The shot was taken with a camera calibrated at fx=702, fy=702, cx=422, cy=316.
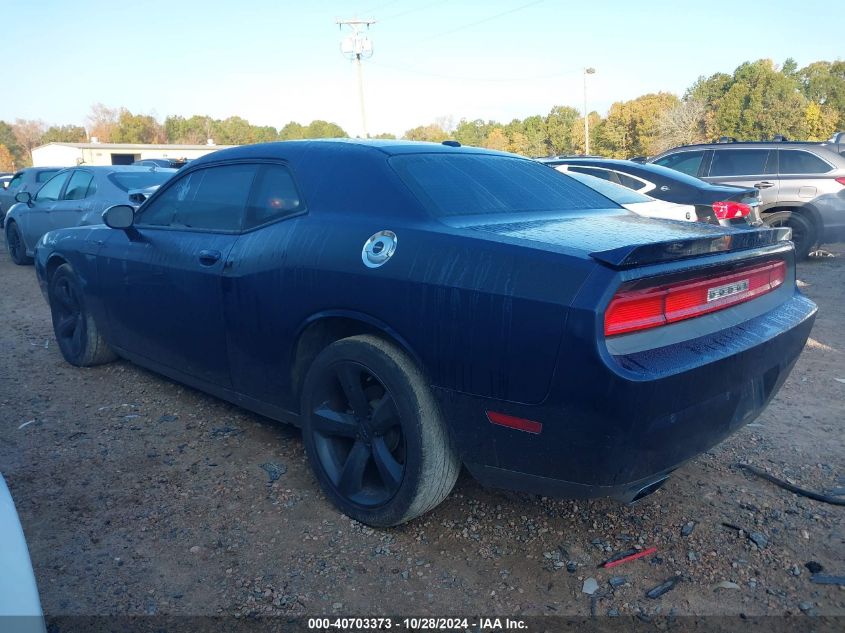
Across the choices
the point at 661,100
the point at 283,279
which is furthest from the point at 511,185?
the point at 661,100

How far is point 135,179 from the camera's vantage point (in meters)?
9.91

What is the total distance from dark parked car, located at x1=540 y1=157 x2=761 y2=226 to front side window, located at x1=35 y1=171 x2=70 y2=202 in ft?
23.6

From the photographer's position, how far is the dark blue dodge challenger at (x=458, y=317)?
7.43 ft

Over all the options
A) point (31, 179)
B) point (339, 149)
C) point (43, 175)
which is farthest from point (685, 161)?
point (31, 179)

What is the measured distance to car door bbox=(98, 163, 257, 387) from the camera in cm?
363

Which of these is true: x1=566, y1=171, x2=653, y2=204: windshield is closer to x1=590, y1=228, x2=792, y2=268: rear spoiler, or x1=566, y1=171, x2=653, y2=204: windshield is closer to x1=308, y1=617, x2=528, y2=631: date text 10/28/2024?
x1=590, y1=228, x2=792, y2=268: rear spoiler

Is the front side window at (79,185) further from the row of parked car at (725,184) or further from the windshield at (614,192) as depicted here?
the windshield at (614,192)

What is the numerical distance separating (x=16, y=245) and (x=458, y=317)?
11.6m

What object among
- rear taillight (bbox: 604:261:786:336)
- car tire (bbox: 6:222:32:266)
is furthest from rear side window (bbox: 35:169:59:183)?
rear taillight (bbox: 604:261:786:336)

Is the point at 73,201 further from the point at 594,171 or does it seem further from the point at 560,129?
the point at 560,129

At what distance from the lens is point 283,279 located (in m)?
3.16

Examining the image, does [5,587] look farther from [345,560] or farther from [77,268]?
[77,268]

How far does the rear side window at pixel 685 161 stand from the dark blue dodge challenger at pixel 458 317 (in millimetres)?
7957

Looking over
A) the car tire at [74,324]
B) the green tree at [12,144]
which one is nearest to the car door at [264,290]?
Answer: the car tire at [74,324]
